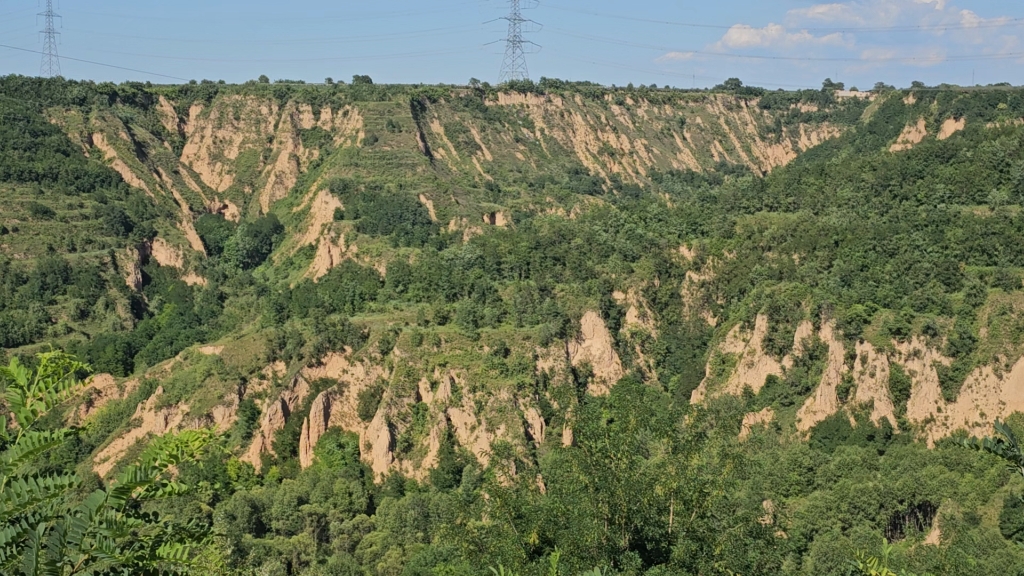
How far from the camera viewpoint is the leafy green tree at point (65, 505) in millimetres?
7781

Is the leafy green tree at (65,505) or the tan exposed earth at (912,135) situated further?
the tan exposed earth at (912,135)

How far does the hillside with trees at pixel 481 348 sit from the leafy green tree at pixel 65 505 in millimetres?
31

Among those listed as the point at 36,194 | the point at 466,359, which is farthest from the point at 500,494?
the point at 36,194

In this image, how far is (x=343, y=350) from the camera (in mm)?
56406

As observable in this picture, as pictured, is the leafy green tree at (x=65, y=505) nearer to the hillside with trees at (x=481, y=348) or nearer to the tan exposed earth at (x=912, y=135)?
the hillside with trees at (x=481, y=348)

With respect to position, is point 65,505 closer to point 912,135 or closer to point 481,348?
point 481,348

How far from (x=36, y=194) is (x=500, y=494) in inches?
2490

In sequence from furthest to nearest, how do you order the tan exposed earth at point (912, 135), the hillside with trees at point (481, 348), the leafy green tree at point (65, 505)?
the tan exposed earth at point (912, 135) < the hillside with trees at point (481, 348) < the leafy green tree at point (65, 505)

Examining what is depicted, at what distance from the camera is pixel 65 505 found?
30.7 feet

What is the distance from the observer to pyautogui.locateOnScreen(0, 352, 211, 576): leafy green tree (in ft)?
25.5

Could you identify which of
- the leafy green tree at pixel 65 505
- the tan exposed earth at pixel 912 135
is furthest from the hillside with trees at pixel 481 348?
the tan exposed earth at pixel 912 135

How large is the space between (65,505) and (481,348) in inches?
1849

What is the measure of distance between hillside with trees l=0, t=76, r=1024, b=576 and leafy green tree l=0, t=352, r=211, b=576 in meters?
0.03

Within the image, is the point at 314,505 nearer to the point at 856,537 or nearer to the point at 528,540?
the point at 856,537
